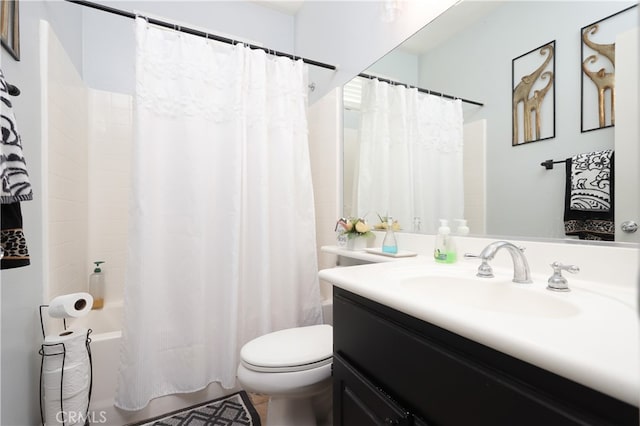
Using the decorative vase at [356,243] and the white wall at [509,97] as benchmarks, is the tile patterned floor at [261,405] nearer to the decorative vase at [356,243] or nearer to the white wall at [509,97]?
the decorative vase at [356,243]

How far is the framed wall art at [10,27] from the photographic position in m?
0.93

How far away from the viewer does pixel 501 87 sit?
1.01 meters

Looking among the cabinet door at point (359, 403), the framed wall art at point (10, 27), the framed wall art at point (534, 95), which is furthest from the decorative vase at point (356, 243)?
the framed wall art at point (10, 27)

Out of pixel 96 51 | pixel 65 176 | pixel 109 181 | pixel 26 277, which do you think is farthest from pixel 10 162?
pixel 96 51

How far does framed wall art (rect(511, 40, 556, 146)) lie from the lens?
88 cm

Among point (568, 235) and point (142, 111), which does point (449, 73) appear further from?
point (142, 111)

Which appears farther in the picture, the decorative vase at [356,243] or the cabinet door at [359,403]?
the decorative vase at [356,243]

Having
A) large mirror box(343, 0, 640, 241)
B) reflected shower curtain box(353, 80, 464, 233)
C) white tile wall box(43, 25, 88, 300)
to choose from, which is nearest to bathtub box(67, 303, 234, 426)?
white tile wall box(43, 25, 88, 300)

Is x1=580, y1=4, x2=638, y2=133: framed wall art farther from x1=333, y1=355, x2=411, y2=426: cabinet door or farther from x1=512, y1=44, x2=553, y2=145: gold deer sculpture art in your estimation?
x1=333, y1=355, x2=411, y2=426: cabinet door

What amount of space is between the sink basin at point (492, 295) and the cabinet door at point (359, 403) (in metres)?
0.26

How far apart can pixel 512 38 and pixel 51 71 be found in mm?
1907

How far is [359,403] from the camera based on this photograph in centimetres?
79

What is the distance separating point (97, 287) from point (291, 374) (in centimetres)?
158

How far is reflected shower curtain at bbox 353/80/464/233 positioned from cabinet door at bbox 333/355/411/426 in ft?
2.43
